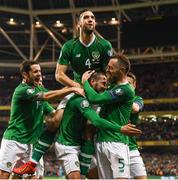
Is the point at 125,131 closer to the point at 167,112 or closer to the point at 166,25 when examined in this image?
the point at 166,25

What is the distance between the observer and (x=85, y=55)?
630cm

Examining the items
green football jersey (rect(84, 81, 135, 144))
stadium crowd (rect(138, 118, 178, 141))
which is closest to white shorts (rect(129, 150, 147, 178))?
green football jersey (rect(84, 81, 135, 144))

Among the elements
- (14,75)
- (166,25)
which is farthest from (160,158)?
(14,75)

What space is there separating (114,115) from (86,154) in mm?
751

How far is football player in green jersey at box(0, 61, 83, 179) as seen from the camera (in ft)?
23.4

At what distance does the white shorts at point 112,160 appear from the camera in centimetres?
554

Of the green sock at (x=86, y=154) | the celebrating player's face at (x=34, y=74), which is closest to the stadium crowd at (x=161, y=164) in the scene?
the celebrating player's face at (x=34, y=74)

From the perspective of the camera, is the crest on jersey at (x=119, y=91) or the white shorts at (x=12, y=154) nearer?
the crest on jersey at (x=119, y=91)

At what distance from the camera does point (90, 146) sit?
19.7 ft

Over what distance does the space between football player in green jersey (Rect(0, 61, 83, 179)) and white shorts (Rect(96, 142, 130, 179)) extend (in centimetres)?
174

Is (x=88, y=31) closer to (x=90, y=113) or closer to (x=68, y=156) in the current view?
(x=90, y=113)

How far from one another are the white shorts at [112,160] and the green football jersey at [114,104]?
0.09m

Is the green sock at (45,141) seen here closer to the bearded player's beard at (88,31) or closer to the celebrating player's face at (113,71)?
the celebrating player's face at (113,71)

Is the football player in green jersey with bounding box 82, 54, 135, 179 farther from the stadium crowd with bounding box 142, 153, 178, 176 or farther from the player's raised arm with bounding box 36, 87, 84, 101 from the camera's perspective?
the stadium crowd with bounding box 142, 153, 178, 176
